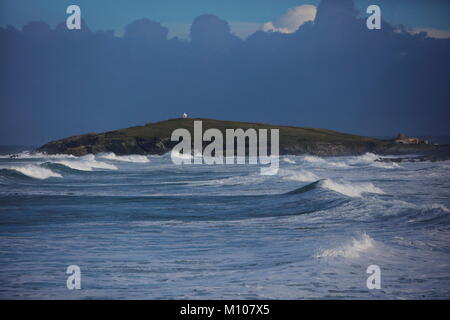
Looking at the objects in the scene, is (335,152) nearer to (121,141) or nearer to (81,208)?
(121,141)

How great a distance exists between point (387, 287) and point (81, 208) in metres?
8.59

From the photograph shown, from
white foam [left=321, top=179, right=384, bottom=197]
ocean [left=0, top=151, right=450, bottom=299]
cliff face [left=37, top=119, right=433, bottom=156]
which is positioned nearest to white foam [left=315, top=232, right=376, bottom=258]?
ocean [left=0, top=151, right=450, bottom=299]

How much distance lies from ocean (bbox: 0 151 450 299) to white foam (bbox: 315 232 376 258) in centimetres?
3

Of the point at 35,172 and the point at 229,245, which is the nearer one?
the point at 229,245

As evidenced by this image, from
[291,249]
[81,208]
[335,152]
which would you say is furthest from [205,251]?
[335,152]

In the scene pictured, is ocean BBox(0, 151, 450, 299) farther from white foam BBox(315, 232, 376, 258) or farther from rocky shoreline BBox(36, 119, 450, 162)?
rocky shoreline BBox(36, 119, 450, 162)

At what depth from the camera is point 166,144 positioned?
72.2m

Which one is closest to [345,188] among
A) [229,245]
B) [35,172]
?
[229,245]

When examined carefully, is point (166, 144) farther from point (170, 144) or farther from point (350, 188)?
point (350, 188)

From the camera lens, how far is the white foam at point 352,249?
24.8ft

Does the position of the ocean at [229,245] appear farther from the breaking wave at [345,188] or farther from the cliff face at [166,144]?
the cliff face at [166,144]

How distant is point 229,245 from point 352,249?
5.56 ft

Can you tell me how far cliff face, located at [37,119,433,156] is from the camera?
2650 inches

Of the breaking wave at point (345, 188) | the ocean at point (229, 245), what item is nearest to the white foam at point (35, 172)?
the ocean at point (229, 245)
